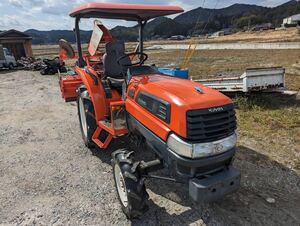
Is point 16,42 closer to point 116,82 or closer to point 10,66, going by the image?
point 10,66

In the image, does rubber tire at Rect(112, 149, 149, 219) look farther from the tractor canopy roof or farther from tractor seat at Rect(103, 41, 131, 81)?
the tractor canopy roof

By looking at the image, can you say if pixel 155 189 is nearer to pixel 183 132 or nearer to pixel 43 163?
pixel 183 132

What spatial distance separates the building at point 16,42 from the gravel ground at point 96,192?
66.5 feet

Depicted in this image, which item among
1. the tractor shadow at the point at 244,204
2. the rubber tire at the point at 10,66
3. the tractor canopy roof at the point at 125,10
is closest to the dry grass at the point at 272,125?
the tractor shadow at the point at 244,204

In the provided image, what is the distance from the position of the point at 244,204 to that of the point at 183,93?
157 cm

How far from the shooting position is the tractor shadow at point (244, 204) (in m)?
2.98

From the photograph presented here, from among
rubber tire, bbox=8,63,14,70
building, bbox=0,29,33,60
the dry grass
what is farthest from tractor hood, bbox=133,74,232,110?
building, bbox=0,29,33,60

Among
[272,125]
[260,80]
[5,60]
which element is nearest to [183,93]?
[272,125]

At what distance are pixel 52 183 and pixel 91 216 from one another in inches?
40.3

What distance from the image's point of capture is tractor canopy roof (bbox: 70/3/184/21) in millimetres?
3472

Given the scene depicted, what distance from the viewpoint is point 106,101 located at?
4.11 metres

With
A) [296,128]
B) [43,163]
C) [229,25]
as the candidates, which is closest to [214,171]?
[43,163]

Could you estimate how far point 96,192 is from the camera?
3592 mm

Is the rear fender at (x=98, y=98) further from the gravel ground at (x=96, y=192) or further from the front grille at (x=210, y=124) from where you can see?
the front grille at (x=210, y=124)
